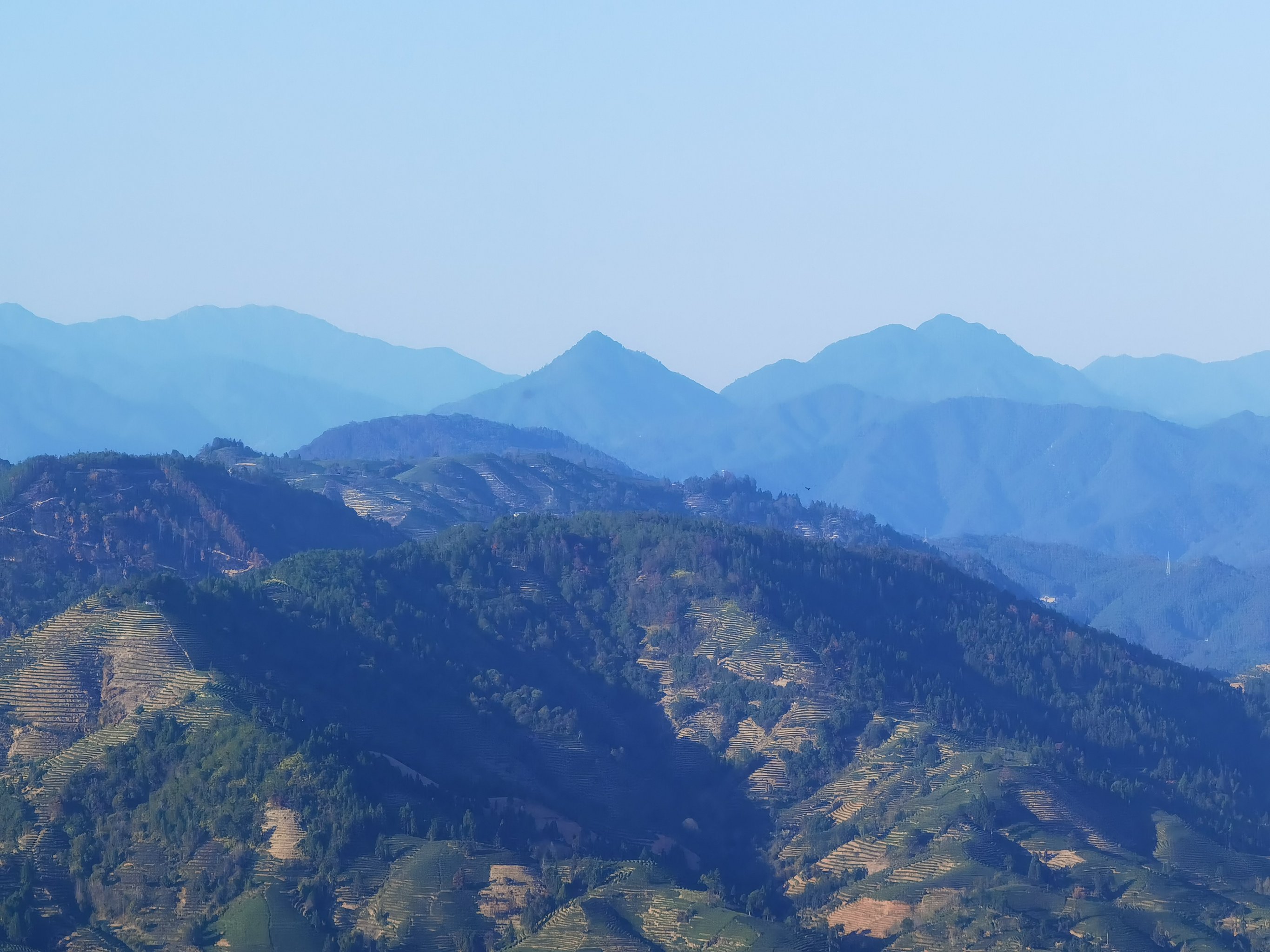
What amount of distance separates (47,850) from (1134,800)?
46.6m

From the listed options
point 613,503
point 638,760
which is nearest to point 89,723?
point 638,760

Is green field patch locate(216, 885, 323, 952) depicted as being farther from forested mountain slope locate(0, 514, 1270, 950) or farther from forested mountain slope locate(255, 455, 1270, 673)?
forested mountain slope locate(255, 455, 1270, 673)

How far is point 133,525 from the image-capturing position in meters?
119

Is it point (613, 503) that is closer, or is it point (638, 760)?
point (638, 760)

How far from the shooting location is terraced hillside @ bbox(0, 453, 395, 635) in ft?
365

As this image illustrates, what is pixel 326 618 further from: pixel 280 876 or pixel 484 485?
pixel 484 485

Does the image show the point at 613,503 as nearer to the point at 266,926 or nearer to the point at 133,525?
the point at 133,525

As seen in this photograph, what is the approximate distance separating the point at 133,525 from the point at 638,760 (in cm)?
4242

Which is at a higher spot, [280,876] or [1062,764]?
[1062,764]

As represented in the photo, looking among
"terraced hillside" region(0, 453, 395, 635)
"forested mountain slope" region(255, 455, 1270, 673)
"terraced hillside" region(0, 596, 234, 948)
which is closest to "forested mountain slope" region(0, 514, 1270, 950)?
"terraced hillside" region(0, 596, 234, 948)

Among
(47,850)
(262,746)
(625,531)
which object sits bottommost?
(47,850)

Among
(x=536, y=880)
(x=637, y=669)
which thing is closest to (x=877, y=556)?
(x=637, y=669)

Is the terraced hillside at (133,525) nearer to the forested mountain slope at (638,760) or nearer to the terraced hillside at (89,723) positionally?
the forested mountain slope at (638,760)

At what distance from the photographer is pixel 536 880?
227 ft
